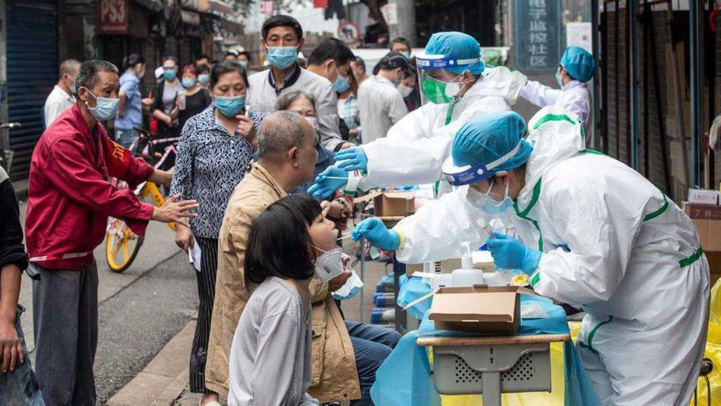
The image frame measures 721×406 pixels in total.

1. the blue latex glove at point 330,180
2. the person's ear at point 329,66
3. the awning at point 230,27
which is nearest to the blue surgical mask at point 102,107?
the blue latex glove at point 330,180

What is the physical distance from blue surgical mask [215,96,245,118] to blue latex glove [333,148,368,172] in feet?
3.28

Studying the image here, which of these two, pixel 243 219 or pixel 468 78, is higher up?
pixel 468 78

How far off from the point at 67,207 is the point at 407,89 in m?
7.82

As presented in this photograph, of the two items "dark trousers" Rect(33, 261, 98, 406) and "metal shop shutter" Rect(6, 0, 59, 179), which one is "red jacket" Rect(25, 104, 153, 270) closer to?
"dark trousers" Rect(33, 261, 98, 406)

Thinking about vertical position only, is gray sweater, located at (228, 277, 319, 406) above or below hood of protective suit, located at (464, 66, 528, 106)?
below

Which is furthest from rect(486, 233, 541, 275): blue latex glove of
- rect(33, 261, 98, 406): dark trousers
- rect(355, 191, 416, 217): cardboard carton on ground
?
rect(355, 191, 416, 217): cardboard carton on ground

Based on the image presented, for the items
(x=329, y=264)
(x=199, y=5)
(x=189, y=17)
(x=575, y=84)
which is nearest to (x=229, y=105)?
(x=329, y=264)

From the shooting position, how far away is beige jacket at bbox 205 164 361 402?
471 cm

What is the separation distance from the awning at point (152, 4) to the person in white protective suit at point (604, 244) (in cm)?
2006

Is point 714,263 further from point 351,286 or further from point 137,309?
point 137,309

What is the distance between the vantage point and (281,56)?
23.7ft

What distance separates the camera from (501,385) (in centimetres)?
414

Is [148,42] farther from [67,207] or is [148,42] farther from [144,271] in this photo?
[67,207]

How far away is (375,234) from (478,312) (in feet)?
3.65
